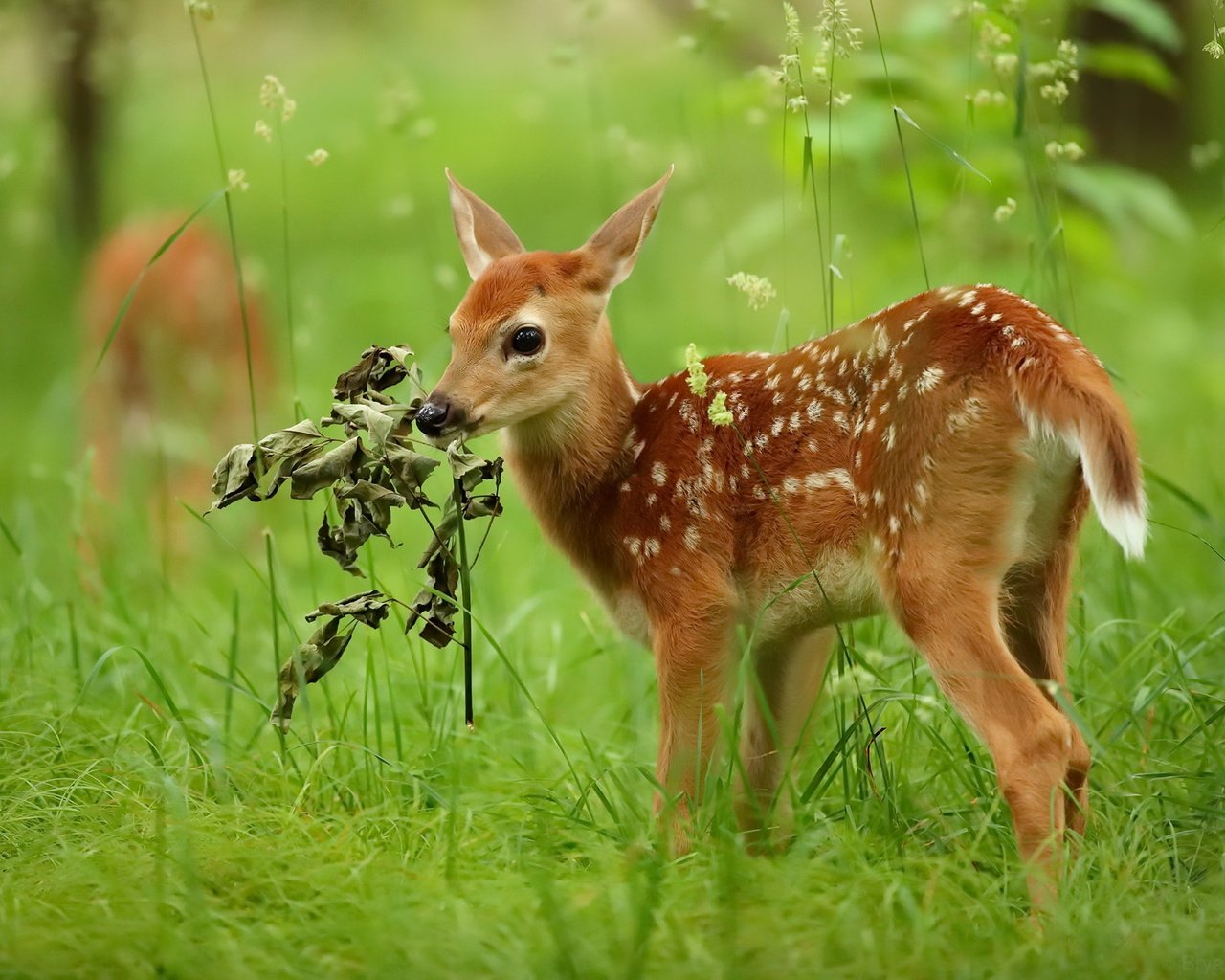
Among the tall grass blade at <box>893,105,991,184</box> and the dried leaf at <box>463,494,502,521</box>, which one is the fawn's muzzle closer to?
the dried leaf at <box>463,494,502,521</box>

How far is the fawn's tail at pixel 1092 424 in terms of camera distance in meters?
3.00

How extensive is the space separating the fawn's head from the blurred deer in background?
3.23m

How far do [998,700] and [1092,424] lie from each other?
579 millimetres

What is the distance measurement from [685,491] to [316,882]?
1303mm

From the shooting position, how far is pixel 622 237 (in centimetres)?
404

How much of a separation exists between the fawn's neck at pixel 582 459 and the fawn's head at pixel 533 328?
42mm

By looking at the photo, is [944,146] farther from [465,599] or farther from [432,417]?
[465,599]

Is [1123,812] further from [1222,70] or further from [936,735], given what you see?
[1222,70]

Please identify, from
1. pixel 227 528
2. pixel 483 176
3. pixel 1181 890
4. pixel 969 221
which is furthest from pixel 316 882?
pixel 483 176

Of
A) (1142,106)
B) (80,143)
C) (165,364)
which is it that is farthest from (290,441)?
(1142,106)

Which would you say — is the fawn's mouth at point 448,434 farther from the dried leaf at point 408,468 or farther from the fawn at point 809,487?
the dried leaf at point 408,468

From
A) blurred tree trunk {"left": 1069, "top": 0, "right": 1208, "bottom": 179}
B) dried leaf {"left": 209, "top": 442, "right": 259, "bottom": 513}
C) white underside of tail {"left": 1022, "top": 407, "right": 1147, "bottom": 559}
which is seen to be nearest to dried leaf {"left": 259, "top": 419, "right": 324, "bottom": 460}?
dried leaf {"left": 209, "top": 442, "right": 259, "bottom": 513}

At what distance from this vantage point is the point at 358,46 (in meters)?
17.4

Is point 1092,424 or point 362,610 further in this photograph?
point 362,610
